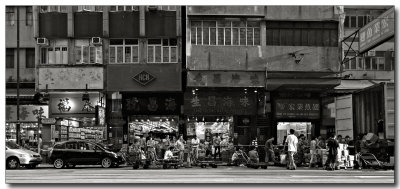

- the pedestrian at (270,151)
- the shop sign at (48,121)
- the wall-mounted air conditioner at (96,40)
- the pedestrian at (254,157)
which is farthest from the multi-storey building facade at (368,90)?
the shop sign at (48,121)

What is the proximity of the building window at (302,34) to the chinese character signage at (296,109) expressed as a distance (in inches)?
112

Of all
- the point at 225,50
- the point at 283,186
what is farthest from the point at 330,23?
the point at 283,186

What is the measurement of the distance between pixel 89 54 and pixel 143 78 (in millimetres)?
2704

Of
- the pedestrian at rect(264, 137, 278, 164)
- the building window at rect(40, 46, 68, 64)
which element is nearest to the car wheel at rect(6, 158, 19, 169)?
the building window at rect(40, 46, 68, 64)

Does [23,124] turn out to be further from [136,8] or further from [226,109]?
[226,109]

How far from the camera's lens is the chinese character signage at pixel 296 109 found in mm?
31109

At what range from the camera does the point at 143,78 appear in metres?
30.3

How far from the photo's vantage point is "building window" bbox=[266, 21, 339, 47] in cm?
2982

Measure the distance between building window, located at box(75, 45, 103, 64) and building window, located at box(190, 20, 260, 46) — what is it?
4.31 m

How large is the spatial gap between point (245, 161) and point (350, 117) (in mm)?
4440

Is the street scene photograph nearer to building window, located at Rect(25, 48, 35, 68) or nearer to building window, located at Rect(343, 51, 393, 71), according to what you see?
building window, located at Rect(343, 51, 393, 71)

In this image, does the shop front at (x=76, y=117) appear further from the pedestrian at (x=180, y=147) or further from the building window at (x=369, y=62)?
the building window at (x=369, y=62)

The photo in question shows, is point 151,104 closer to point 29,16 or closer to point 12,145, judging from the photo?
point 12,145
